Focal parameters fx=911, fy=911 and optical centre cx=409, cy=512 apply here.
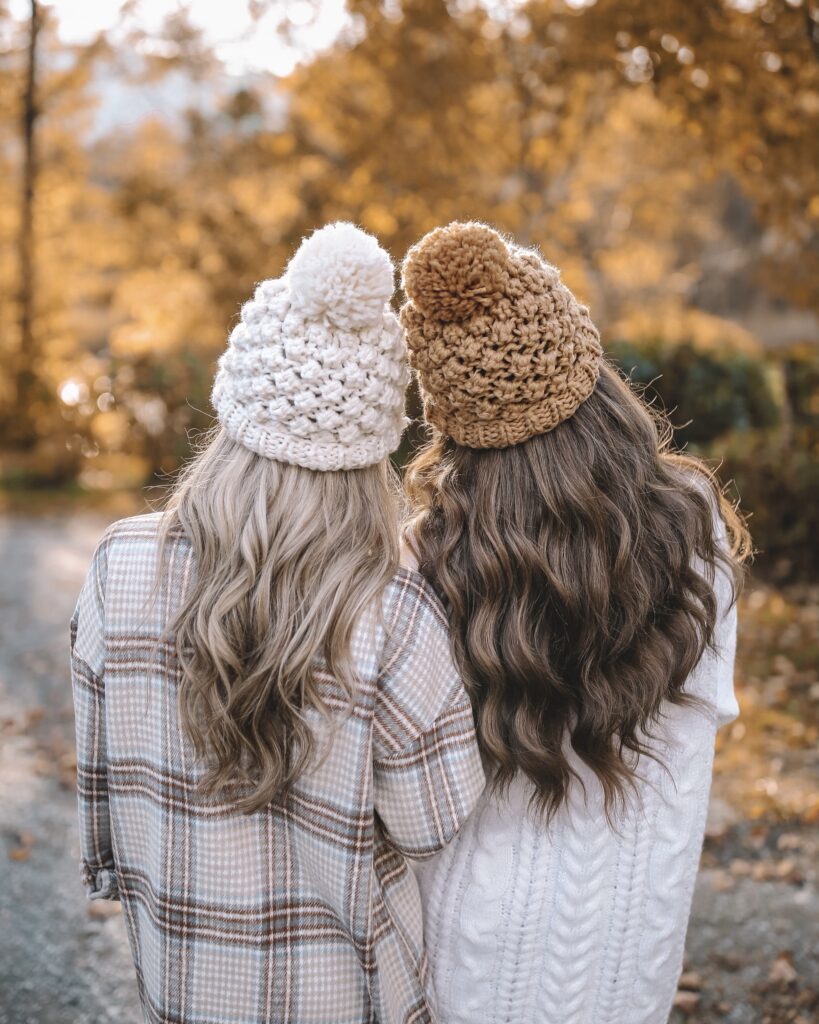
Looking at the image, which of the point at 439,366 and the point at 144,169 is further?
the point at 144,169

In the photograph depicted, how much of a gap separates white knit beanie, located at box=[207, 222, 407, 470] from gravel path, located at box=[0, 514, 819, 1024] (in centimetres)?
218

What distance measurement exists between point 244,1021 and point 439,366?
3.95 feet

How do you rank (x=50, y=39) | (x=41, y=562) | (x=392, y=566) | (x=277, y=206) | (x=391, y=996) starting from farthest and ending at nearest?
(x=50, y=39), (x=277, y=206), (x=41, y=562), (x=391, y=996), (x=392, y=566)

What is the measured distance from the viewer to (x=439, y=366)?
156cm

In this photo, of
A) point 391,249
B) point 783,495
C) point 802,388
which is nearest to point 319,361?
point 783,495

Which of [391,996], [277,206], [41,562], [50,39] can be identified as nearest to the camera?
[391,996]

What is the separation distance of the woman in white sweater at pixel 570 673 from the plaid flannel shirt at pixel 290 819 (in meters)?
0.12

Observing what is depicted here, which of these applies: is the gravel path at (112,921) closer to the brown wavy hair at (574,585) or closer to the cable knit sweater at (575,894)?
the cable knit sweater at (575,894)

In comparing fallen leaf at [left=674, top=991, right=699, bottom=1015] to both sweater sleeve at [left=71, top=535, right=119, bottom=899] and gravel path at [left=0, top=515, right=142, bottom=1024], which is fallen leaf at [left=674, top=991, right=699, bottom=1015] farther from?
sweater sleeve at [left=71, top=535, right=119, bottom=899]

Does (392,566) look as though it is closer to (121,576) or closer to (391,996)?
(121,576)

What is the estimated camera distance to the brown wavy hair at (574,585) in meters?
1.66

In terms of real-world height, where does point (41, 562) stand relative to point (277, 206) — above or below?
below

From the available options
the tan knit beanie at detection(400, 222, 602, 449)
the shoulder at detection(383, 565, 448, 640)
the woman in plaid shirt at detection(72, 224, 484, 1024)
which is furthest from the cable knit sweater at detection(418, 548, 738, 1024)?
the tan knit beanie at detection(400, 222, 602, 449)

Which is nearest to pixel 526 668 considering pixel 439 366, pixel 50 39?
pixel 439 366
